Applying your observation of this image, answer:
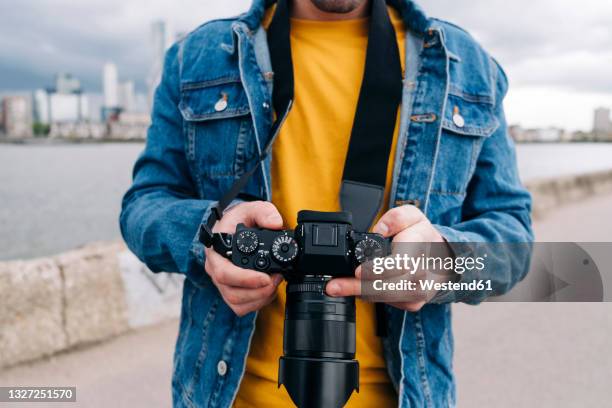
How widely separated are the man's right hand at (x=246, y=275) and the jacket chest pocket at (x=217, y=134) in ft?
0.77

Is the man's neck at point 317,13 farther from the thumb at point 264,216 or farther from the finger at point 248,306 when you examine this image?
the finger at point 248,306

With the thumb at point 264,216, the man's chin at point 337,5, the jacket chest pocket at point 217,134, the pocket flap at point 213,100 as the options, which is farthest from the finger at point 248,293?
the man's chin at point 337,5

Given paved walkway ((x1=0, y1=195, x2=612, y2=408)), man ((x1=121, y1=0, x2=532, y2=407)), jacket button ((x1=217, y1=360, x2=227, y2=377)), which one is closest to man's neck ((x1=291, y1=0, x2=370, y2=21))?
man ((x1=121, y1=0, x2=532, y2=407))

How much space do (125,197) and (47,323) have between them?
2.88 metres

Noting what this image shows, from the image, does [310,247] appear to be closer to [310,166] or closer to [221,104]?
[310,166]

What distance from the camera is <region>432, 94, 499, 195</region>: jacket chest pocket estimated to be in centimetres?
162

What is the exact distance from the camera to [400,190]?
158 centimetres

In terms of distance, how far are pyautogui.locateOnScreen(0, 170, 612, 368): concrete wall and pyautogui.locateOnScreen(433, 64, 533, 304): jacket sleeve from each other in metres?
3.38

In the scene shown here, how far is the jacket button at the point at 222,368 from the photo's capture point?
1537mm

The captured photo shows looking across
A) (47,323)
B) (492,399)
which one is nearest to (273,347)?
(492,399)

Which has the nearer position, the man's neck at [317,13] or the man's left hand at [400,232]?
the man's left hand at [400,232]

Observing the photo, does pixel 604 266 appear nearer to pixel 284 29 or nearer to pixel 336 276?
pixel 336 276

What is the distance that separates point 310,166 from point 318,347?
0.53m

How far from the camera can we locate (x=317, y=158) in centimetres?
161
